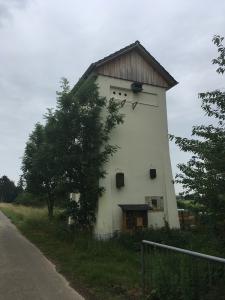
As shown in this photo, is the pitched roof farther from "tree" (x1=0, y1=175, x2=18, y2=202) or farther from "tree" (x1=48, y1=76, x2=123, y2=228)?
"tree" (x1=0, y1=175, x2=18, y2=202)

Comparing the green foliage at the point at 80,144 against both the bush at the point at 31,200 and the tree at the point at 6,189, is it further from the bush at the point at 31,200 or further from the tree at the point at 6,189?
the tree at the point at 6,189

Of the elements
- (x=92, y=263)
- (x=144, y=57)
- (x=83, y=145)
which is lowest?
(x=92, y=263)

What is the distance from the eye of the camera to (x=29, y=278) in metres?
8.69

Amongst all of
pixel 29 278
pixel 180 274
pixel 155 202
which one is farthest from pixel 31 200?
pixel 180 274

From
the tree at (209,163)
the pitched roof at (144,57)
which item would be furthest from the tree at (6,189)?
the tree at (209,163)

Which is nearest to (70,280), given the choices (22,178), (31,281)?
(31,281)

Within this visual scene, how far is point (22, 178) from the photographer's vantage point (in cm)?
2252

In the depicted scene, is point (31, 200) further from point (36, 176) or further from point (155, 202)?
point (155, 202)

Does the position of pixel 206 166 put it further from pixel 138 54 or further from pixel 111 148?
pixel 138 54


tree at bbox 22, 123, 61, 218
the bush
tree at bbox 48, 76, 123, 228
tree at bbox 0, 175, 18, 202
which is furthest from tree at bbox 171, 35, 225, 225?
tree at bbox 0, 175, 18, 202

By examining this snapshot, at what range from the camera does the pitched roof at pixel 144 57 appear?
675 inches

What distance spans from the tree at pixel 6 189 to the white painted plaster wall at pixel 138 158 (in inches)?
3085

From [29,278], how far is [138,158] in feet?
31.2

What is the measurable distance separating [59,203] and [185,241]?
5469mm
